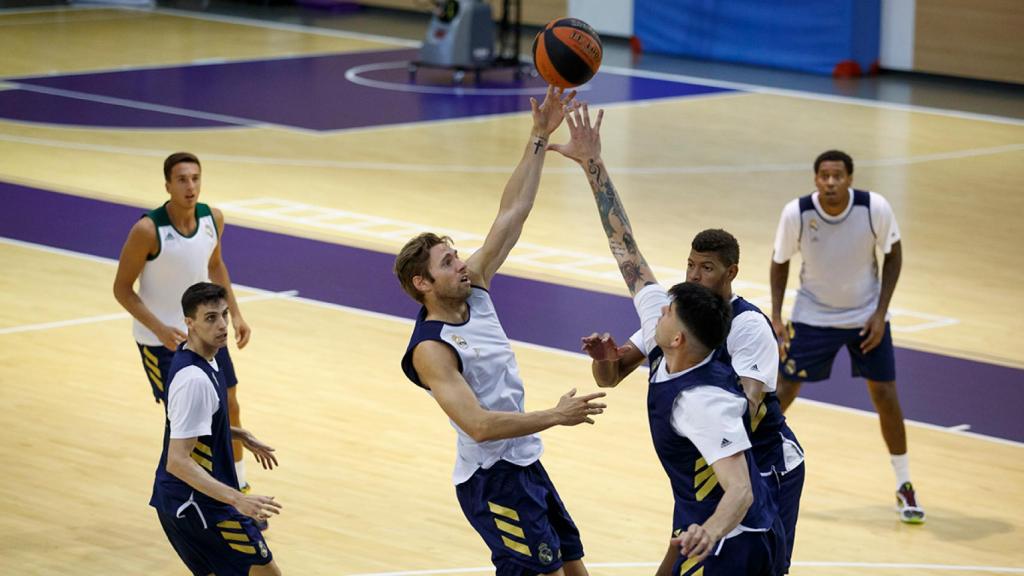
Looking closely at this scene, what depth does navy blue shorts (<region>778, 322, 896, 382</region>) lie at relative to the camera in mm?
8938

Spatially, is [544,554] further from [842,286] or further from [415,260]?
[842,286]

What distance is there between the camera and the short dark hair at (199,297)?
663 centimetres

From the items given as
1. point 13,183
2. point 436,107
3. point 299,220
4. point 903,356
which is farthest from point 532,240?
point 436,107

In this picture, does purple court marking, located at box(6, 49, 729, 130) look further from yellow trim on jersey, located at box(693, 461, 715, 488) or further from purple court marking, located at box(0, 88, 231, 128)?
yellow trim on jersey, located at box(693, 461, 715, 488)

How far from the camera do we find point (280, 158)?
1803cm

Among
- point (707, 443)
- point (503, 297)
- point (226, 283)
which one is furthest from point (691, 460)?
point (503, 297)

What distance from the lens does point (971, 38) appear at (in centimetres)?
2408

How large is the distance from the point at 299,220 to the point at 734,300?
9.34 metres

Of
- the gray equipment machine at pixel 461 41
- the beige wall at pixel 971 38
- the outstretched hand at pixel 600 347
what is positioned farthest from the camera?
the gray equipment machine at pixel 461 41

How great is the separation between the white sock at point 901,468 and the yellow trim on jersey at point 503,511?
325cm

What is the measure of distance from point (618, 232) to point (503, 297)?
6.42m

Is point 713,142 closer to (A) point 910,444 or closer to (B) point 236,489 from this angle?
(A) point 910,444

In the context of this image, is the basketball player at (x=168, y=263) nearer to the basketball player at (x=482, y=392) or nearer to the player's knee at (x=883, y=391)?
the basketball player at (x=482, y=392)

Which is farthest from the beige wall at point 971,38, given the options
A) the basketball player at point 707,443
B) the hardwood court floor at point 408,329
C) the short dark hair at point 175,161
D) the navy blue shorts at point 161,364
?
the basketball player at point 707,443
